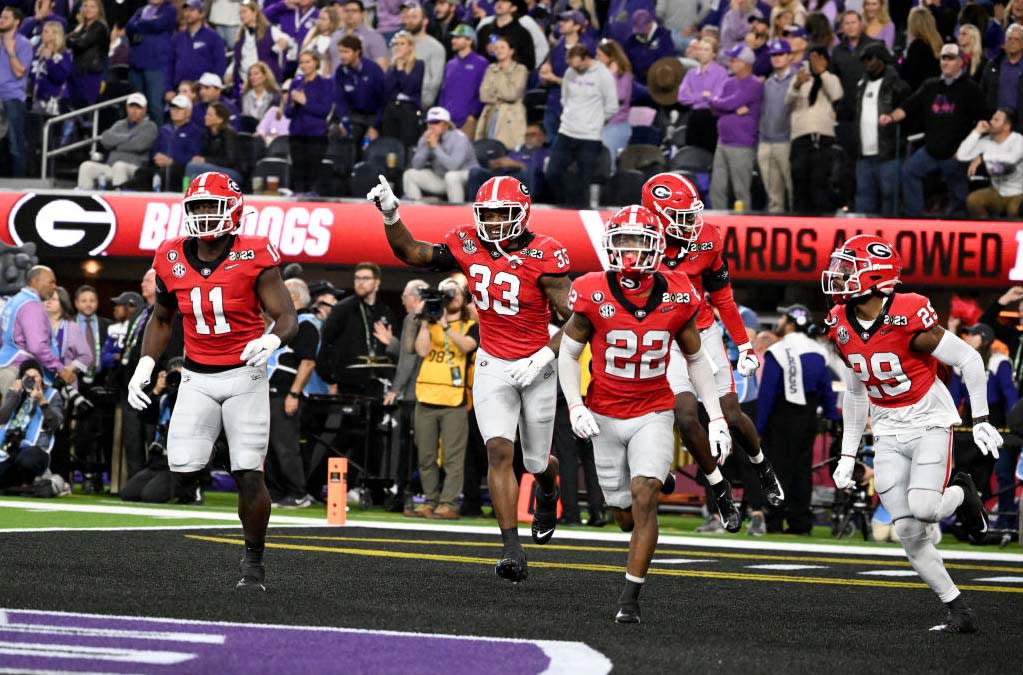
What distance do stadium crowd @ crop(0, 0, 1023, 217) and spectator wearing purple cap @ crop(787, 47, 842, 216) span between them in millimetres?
21

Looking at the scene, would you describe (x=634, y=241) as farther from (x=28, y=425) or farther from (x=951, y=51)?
(x=951, y=51)

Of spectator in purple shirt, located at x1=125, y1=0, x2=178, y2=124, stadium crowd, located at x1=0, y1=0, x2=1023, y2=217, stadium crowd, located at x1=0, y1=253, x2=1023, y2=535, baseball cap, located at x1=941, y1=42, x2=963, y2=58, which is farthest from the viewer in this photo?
spectator in purple shirt, located at x1=125, y1=0, x2=178, y2=124

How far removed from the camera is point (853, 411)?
28.8 feet

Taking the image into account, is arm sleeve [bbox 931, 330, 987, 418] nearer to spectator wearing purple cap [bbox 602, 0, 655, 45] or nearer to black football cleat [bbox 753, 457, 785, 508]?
black football cleat [bbox 753, 457, 785, 508]

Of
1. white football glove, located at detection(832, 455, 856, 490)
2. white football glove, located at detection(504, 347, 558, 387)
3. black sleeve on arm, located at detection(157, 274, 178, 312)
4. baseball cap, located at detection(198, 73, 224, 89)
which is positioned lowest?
white football glove, located at detection(832, 455, 856, 490)

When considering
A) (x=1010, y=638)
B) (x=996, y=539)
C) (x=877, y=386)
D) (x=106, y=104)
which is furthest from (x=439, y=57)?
(x=1010, y=638)

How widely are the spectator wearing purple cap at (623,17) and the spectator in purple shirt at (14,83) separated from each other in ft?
22.4

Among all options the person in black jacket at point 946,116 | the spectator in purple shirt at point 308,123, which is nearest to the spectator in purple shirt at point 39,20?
the spectator in purple shirt at point 308,123

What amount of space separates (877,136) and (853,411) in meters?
8.55

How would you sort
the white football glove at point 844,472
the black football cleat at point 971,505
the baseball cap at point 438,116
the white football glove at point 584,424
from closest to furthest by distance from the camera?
the white football glove at point 584,424, the white football glove at point 844,472, the black football cleat at point 971,505, the baseball cap at point 438,116

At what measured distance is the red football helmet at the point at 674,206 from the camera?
10.2m

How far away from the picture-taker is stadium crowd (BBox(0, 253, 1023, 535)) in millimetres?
14234

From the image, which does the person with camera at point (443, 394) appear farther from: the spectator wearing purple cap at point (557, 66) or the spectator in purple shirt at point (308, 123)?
the spectator in purple shirt at point (308, 123)

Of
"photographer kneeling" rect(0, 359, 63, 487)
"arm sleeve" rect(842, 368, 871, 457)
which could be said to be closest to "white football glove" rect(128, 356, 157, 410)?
"arm sleeve" rect(842, 368, 871, 457)
